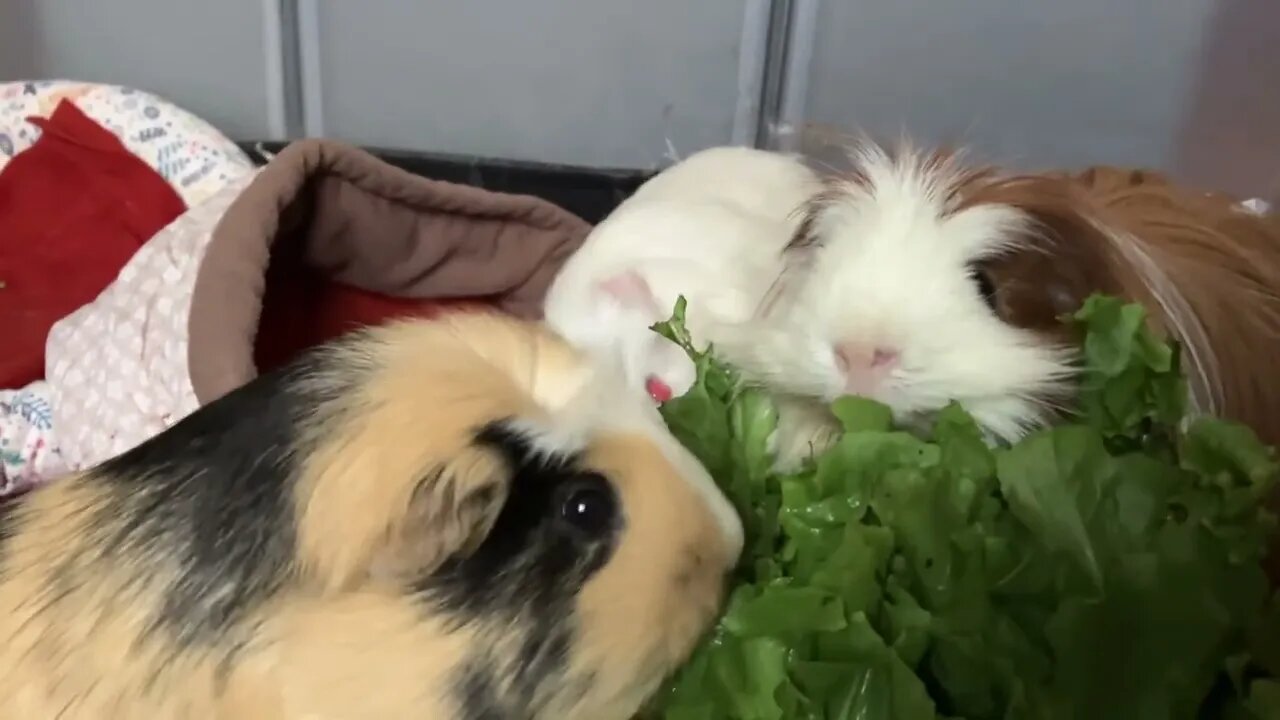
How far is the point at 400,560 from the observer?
27.2 inches

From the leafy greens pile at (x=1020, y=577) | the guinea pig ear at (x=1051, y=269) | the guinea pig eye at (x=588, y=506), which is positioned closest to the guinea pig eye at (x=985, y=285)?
the guinea pig ear at (x=1051, y=269)

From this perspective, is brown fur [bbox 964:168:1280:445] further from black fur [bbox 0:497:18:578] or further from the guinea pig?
black fur [bbox 0:497:18:578]

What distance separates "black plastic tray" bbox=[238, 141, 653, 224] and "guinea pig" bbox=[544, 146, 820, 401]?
1.32ft

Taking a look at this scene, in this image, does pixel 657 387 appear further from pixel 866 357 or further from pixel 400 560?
pixel 400 560

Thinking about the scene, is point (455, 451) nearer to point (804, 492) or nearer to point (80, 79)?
point (804, 492)

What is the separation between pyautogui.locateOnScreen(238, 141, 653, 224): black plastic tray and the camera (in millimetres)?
1935

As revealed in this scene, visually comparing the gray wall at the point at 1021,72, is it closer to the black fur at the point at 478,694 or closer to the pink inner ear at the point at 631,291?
the pink inner ear at the point at 631,291

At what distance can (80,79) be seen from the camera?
211 cm

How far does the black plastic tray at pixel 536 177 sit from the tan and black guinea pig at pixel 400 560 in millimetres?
1181

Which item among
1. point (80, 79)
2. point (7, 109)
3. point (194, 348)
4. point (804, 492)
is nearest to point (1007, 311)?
point (804, 492)

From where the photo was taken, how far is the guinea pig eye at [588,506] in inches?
28.3

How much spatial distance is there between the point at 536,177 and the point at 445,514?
1316 mm

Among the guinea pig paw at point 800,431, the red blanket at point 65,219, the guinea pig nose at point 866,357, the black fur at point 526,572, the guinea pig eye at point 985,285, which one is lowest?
the red blanket at point 65,219

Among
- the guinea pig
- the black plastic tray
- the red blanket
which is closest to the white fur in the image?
the guinea pig
